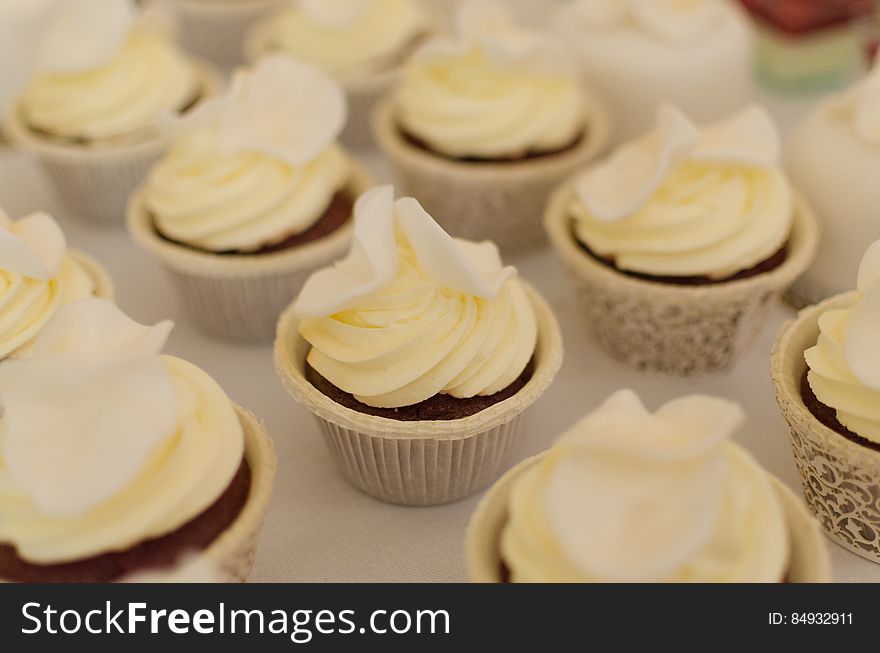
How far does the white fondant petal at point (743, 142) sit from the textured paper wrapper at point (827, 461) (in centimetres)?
42

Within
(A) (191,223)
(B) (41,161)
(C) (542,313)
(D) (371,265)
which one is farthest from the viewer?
(B) (41,161)

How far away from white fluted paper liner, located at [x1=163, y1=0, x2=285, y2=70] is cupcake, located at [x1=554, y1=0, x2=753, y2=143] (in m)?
1.35

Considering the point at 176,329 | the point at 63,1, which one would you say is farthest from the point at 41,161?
the point at 176,329

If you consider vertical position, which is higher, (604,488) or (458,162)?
(604,488)

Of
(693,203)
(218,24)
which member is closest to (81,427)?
(693,203)

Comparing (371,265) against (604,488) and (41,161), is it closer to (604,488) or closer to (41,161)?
(604,488)

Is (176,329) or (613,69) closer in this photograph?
(176,329)

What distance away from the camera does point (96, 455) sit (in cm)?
153

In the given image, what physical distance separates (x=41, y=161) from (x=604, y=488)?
7.15 ft

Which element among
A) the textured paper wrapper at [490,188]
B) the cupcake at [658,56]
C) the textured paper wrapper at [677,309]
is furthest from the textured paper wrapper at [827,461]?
the cupcake at [658,56]

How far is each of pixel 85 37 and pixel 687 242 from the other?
185 centimetres

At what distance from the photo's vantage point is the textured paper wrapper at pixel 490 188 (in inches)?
109

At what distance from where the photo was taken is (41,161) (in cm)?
300
